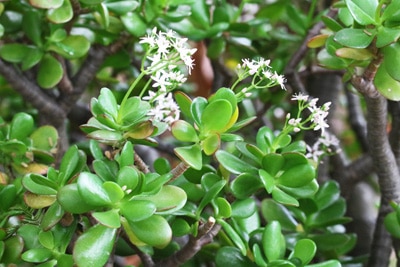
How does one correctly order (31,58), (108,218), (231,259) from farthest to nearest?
(31,58)
(231,259)
(108,218)

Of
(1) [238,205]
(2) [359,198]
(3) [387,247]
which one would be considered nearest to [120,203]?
(1) [238,205]

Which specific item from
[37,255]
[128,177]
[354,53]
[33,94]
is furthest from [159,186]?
[33,94]

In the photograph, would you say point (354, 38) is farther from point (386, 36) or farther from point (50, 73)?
point (50, 73)

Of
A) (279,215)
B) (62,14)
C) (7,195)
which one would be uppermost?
(62,14)

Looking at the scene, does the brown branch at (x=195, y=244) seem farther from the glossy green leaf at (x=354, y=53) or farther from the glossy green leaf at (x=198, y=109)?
the glossy green leaf at (x=354, y=53)

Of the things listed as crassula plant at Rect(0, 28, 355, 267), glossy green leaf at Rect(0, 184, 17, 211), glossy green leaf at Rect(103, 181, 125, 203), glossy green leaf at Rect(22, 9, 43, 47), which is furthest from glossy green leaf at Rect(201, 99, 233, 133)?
glossy green leaf at Rect(22, 9, 43, 47)

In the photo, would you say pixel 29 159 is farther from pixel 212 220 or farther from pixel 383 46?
pixel 383 46

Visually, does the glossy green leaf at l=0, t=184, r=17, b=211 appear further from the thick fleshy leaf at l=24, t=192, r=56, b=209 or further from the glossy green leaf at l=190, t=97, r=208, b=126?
the glossy green leaf at l=190, t=97, r=208, b=126

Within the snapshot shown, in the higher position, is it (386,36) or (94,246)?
(386,36)
